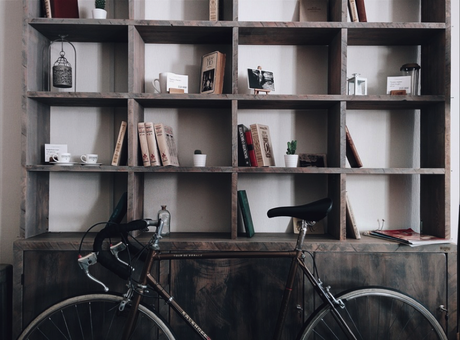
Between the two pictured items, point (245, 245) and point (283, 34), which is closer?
point (245, 245)

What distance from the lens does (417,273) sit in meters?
1.91

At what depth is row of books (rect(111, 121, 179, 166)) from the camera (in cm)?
203

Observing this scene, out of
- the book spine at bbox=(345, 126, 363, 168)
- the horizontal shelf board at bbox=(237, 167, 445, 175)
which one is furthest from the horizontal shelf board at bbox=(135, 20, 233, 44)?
the book spine at bbox=(345, 126, 363, 168)

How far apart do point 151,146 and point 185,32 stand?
2.27 ft

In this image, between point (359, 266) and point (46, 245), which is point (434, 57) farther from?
point (46, 245)

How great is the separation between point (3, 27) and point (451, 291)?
3.03 meters

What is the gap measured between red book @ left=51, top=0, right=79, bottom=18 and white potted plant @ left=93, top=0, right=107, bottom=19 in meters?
0.13

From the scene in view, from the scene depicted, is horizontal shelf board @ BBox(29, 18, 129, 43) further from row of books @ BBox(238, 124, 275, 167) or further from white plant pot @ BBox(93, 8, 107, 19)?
row of books @ BBox(238, 124, 275, 167)

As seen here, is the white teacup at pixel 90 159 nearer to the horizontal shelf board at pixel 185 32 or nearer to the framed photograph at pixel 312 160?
the horizontal shelf board at pixel 185 32

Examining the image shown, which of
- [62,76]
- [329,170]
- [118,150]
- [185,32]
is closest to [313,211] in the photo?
[329,170]

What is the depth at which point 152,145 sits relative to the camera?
2.04 m

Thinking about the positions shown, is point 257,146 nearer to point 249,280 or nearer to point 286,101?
point 286,101

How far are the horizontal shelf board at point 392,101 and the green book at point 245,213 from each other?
79 centimetres

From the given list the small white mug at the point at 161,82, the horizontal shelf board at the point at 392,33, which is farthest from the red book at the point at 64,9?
the horizontal shelf board at the point at 392,33
